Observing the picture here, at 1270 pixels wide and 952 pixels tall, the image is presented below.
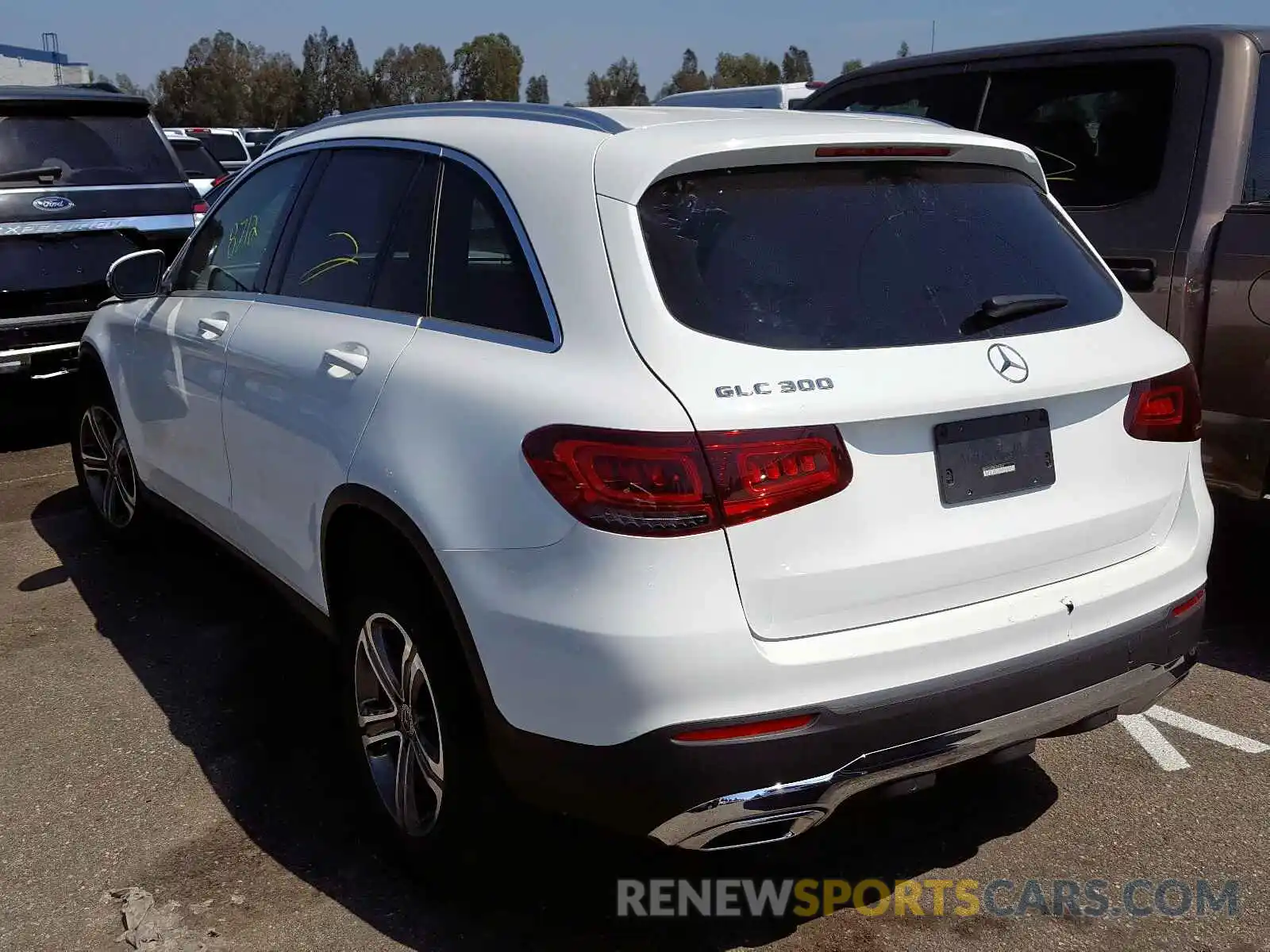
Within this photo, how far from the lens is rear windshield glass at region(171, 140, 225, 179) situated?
1461 cm

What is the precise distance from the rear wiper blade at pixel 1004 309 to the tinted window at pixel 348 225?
1.42 meters

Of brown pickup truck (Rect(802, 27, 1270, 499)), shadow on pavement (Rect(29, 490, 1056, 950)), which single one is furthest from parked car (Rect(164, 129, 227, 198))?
brown pickup truck (Rect(802, 27, 1270, 499))

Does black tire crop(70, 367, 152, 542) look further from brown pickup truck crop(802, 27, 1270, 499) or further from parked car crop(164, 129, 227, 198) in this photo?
parked car crop(164, 129, 227, 198)

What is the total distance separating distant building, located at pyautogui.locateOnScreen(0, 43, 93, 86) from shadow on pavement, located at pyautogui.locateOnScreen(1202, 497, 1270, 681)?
185 feet

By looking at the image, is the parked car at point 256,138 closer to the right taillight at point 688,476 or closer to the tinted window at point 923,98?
the tinted window at point 923,98

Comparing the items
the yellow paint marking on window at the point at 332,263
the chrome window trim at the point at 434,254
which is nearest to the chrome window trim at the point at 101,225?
the chrome window trim at the point at 434,254

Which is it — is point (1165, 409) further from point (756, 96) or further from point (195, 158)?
point (195, 158)

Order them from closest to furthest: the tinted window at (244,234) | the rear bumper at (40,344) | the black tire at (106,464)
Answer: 1. the tinted window at (244,234)
2. the black tire at (106,464)
3. the rear bumper at (40,344)

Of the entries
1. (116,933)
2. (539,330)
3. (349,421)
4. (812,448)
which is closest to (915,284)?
(812,448)

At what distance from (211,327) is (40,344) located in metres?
3.65

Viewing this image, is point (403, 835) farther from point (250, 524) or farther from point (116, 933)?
point (250, 524)

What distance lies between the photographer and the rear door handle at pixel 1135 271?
14.0ft

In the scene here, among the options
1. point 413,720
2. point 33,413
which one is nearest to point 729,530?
point 413,720

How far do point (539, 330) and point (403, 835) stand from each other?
1.26 m
